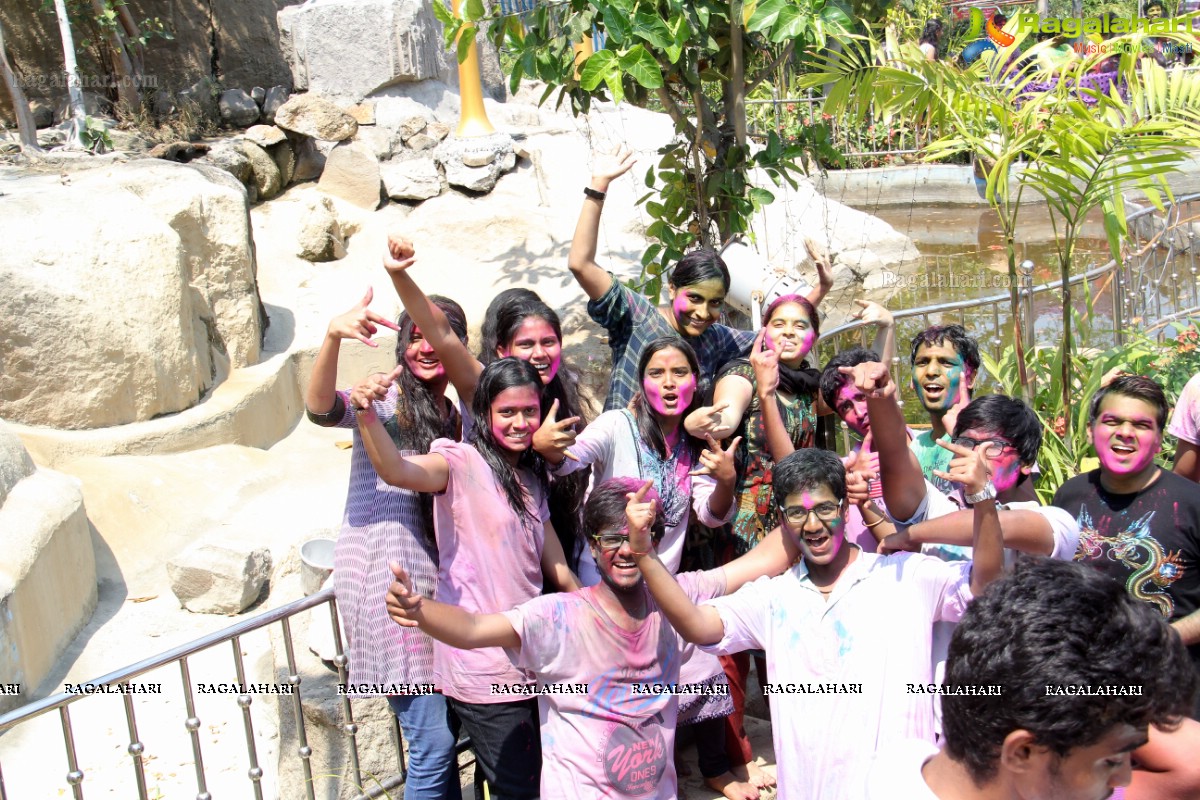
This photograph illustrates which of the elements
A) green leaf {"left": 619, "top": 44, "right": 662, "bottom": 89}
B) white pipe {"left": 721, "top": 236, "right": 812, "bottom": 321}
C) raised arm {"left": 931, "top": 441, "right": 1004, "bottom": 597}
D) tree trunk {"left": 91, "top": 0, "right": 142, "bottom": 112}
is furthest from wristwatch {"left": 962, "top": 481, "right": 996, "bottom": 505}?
tree trunk {"left": 91, "top": 0, "right": 142, "bottom": 112}

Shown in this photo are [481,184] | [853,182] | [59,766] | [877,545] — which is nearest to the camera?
[877,545]

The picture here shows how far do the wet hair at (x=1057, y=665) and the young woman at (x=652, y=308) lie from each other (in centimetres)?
193

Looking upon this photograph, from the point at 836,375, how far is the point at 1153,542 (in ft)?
3.06

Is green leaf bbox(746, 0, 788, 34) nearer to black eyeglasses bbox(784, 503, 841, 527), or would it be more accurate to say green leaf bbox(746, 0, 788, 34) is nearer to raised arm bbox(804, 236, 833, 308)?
raised arm bbox(804, 236, 833, 308)

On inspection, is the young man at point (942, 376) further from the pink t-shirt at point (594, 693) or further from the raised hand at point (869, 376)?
the pink t-shirt at point (594, 693)

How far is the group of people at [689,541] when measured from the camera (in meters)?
2.40

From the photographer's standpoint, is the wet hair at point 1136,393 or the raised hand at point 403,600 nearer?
the raised hand at point 403,600

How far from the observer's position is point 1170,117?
158 inches

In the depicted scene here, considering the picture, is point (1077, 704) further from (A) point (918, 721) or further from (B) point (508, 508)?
(B) point (508, 508)

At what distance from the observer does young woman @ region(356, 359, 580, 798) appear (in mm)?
2777

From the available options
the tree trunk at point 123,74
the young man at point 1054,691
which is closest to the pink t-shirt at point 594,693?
the young man at point 1054,691

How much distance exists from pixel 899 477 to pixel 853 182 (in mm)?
11550

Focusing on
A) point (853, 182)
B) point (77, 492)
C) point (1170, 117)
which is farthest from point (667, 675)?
point (853, 182)

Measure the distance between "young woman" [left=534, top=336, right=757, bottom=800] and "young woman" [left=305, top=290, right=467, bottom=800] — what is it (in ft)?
1.41
